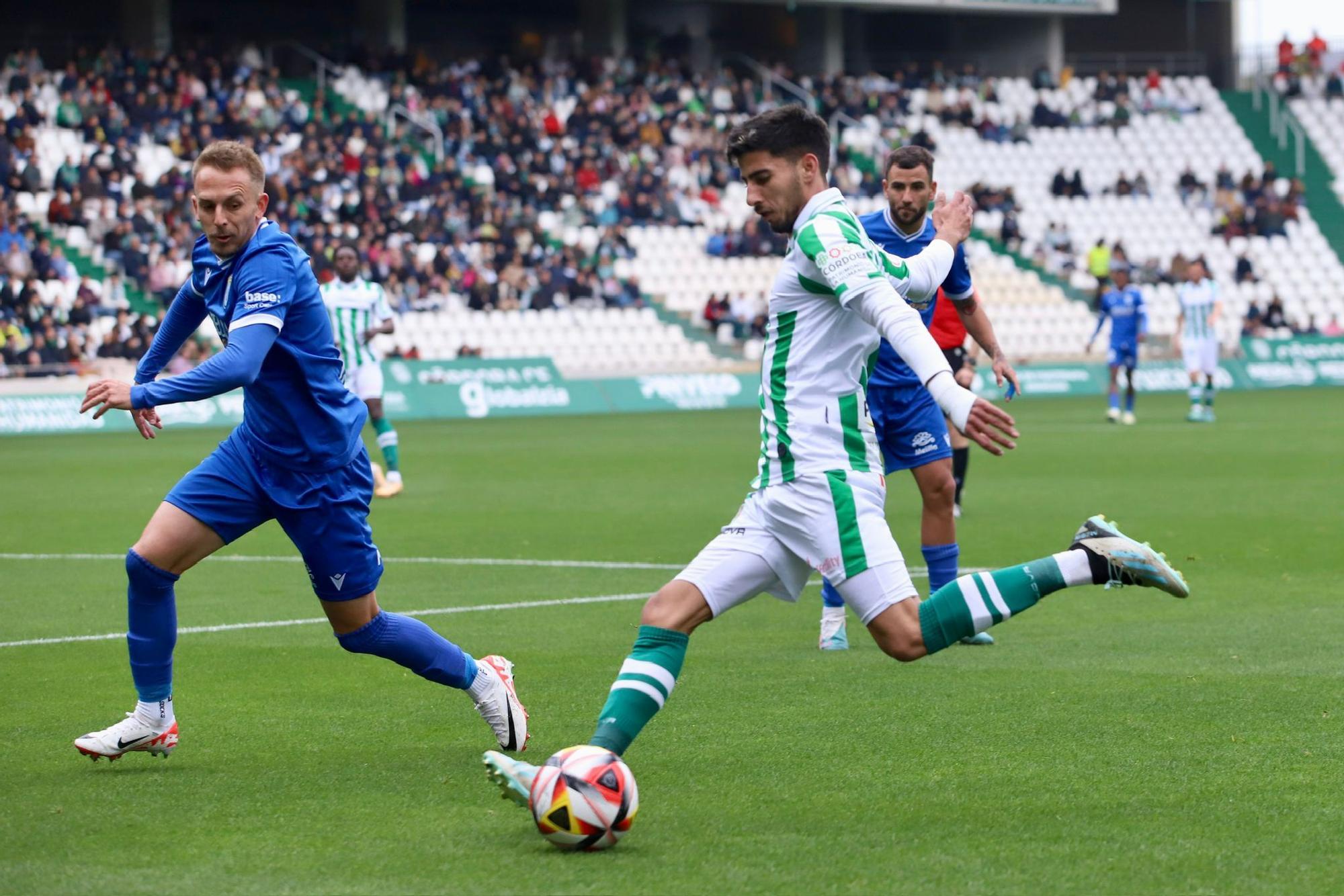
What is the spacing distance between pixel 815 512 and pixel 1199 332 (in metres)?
24.6

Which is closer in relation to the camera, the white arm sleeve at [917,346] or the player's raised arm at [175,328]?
the white arm sleeve at [917,346]

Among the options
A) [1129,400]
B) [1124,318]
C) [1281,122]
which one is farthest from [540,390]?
[1281,122]

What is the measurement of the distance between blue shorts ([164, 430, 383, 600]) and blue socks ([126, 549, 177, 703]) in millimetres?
279

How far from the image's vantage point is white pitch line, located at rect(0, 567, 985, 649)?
9.12 metres

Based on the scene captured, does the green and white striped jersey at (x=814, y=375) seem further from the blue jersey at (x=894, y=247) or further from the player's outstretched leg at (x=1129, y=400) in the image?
the player's outstretched leg at (x=1129, y=400)

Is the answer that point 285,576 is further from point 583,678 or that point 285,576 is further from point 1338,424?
point 1338,424

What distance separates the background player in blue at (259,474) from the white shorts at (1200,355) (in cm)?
2392

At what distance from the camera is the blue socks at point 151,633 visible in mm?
6180

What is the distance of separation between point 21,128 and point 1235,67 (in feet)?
117

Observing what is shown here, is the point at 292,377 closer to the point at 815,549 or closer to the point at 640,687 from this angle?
the point at 640,687

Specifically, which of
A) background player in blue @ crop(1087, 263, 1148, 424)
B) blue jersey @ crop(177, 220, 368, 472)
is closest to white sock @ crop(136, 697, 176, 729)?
blue jersey @ crop(177, 220, 368, 472)

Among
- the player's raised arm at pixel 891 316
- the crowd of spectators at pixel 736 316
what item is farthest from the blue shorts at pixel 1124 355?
the player's raised arm at pixel 891 316

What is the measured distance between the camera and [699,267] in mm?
40594

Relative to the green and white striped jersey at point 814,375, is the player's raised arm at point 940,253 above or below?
above
